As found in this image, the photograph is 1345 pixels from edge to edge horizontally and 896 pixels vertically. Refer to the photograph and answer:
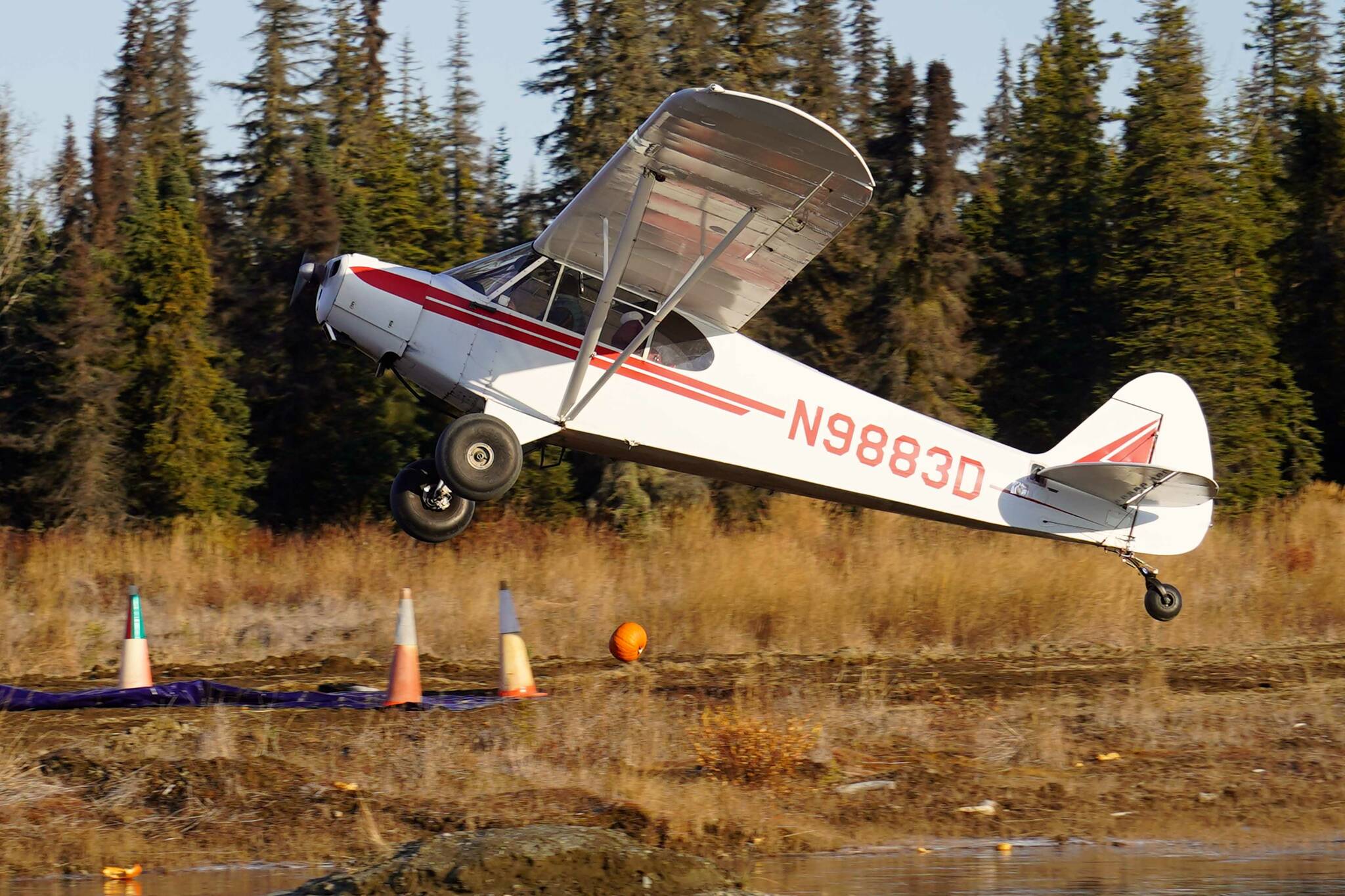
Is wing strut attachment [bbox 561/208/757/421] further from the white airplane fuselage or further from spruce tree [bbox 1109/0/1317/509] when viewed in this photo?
spruce tree [bbox 1109/0/1317/509]

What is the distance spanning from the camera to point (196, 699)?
8.80 meters

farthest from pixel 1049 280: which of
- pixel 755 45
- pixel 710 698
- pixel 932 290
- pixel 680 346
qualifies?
pixel 710 698

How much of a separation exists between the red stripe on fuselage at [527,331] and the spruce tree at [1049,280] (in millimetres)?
16989

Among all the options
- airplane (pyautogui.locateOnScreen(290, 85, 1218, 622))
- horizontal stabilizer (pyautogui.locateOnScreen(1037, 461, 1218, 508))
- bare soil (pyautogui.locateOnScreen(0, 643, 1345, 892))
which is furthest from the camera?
horizontal stabilizer (pyautogui.locateOnScreen(1037, 461, 1218, 508))

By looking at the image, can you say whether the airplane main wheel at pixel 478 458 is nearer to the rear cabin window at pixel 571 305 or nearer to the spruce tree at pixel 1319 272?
the rear cabin window at pixel 571 305

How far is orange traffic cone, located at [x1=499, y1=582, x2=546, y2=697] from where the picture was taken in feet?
29.2

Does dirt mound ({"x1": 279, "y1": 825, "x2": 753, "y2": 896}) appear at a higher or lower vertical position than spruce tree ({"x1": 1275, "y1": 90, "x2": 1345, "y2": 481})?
lower

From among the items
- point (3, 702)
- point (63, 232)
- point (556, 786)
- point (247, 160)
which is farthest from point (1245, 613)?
point (247, 160)

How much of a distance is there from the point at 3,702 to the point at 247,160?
97.8 ft

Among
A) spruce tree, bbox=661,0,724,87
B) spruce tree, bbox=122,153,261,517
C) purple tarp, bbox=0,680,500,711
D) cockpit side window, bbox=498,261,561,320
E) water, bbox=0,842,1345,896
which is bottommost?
water, bbox=0,842,1345,896

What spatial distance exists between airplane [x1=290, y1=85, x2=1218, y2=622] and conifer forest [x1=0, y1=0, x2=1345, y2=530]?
957cm

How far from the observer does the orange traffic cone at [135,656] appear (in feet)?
30.5

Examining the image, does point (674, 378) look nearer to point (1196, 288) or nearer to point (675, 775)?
point (675, 775)

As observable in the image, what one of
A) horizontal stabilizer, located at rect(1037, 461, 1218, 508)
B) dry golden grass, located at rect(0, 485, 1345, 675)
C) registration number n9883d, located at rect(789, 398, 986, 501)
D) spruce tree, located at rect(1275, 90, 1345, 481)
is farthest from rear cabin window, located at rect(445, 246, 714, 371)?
spruce tree, located at rect(1275, 90, 1345, 481)
